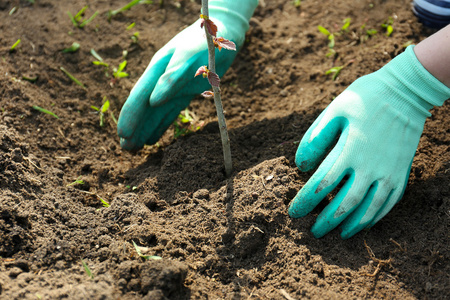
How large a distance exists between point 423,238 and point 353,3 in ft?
7.53

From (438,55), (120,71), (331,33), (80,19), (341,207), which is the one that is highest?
(80,19)

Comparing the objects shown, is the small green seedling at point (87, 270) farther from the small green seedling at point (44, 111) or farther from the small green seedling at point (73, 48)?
the small green seedling at point (73, 48)

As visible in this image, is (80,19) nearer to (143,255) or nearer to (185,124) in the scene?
(185,124)

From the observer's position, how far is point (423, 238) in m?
1.97

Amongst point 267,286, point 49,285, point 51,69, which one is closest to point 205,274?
point 267,286

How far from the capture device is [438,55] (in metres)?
2.10

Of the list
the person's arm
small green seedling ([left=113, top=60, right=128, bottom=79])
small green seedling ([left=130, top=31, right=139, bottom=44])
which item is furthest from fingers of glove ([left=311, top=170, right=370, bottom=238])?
small green seedling ([left=130, top=31, right=139, bottom=44])

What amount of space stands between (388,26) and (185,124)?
1.77 m

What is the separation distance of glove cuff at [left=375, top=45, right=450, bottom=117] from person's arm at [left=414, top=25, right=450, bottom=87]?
3 centimetres

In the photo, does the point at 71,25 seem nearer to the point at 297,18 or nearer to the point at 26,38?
the point at 26,38

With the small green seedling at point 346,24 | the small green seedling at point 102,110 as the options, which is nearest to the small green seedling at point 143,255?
the small green seedling at point 102,110

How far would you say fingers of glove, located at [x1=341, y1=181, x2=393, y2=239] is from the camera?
196 cm

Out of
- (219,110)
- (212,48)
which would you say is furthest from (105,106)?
(212,48)

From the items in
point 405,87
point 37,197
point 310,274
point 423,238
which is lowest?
point 423,238
